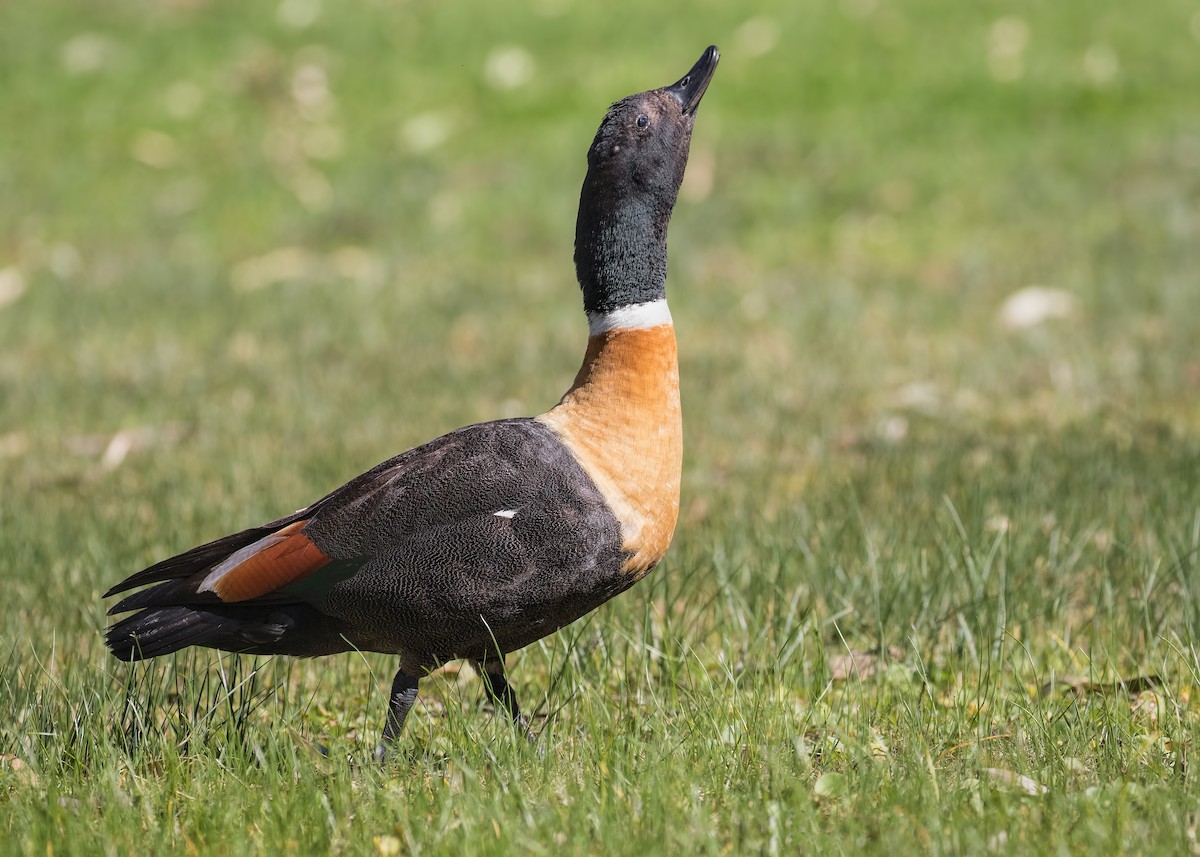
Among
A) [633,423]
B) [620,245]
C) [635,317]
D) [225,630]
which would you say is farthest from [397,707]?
[620,245]

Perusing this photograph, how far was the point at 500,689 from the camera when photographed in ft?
11.4

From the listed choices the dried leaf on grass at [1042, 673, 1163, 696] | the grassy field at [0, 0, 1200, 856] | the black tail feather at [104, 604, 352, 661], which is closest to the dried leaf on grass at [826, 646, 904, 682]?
the grassy field at [0, 0, 1200, 856]

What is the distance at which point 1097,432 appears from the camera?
20.2 ft

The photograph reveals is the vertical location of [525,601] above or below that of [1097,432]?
above

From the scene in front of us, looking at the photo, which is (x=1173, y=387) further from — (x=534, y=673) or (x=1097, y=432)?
(x=534, y=673)

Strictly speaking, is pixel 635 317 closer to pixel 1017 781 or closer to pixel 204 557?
pixel 204 557

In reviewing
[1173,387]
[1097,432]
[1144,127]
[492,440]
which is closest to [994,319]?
[1173,387]

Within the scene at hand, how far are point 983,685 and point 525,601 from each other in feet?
4.23

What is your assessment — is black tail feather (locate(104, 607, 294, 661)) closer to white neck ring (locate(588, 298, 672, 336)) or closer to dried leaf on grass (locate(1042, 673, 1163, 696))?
white neck ring (locate(588, 298, 672, 336))

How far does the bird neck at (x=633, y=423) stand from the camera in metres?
3.18

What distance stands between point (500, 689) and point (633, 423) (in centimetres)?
75

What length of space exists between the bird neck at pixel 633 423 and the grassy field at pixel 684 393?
46cm

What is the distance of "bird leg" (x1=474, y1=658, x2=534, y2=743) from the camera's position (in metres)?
3.34

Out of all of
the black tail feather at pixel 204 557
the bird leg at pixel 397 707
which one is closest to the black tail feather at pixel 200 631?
the black tail feather at pixel 204 557
